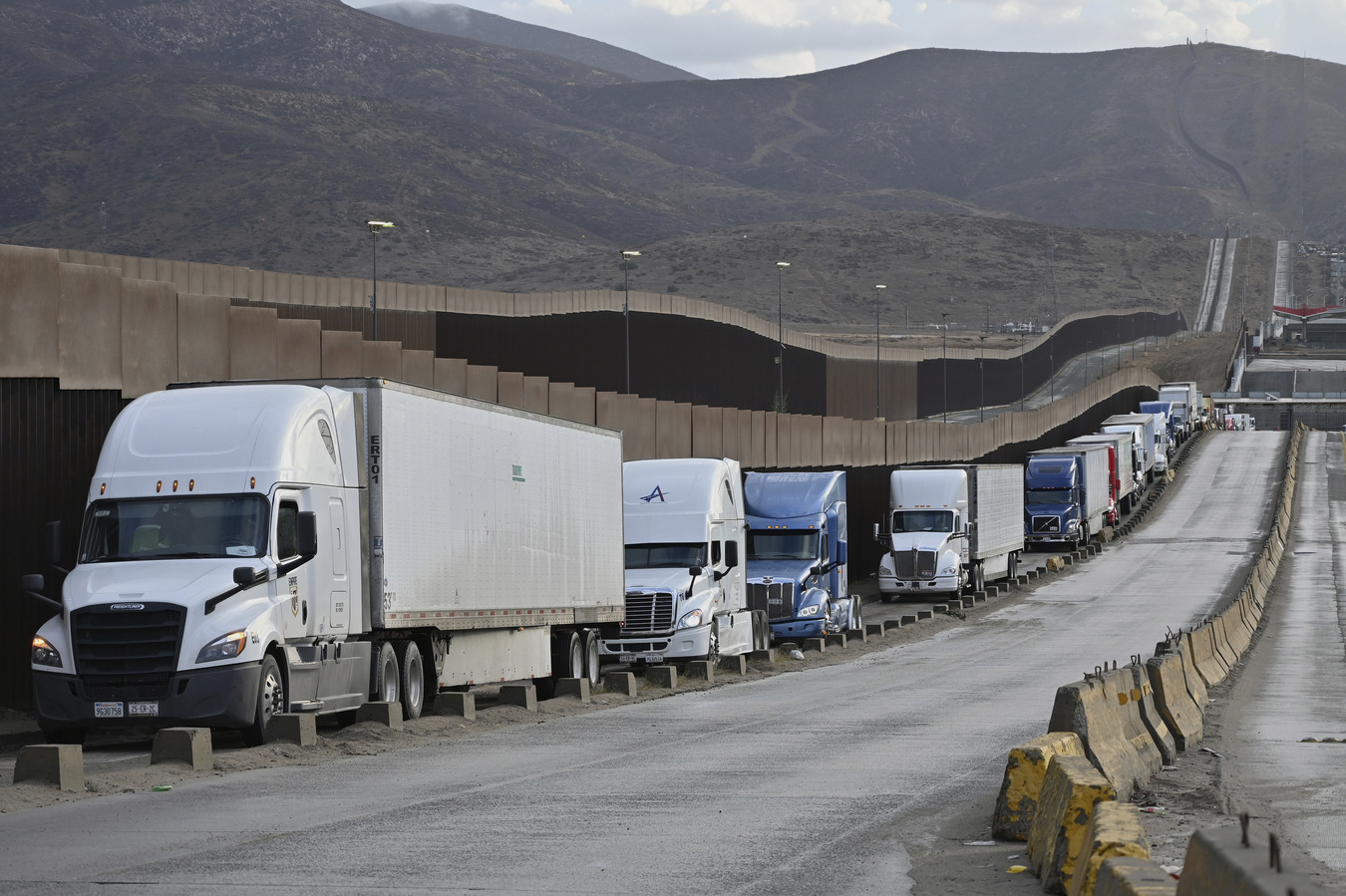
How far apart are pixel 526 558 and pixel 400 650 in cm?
371

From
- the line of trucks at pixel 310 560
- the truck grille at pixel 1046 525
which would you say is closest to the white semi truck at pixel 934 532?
the truck grille at pixel 1046 525

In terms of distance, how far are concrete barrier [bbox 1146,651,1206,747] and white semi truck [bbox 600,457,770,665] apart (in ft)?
38.3

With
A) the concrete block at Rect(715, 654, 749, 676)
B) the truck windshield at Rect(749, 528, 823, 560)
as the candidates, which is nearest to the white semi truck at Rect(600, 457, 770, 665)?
the concrete block at Rect(715, 654, 749, 676)

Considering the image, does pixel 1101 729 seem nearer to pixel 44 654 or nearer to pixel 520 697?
pixel 520 697

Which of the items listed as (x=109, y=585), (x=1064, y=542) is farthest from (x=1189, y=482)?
(x=109, y=585)

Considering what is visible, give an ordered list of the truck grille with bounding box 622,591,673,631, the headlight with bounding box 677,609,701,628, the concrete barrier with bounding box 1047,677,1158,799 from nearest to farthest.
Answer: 1. the concrete barrier with bounding box 1047,677,1158,799
2. the truck grille with bounding box 622,591,673,631
3. the headlight with bounding box 677,609,701,628

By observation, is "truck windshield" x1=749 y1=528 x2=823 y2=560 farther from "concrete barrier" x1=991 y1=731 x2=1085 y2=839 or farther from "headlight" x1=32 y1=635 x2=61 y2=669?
"concrete barrier" x1=991 y1=731 x2=1085 y2=839

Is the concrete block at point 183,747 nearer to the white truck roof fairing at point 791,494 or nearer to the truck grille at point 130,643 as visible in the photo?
the truck grille at point 130,643

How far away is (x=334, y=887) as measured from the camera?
32.6 ft

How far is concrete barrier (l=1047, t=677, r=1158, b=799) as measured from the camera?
13.2m

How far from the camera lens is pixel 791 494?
40250 millimetres

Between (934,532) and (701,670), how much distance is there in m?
24.1

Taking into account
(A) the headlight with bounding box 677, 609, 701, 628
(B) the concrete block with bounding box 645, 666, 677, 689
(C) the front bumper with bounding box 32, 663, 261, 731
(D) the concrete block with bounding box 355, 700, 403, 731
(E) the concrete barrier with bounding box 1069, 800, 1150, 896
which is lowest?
(B) the concrete block with bounding box 645, 666, 677, 689

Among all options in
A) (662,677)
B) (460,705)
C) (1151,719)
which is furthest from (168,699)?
(662,677)
